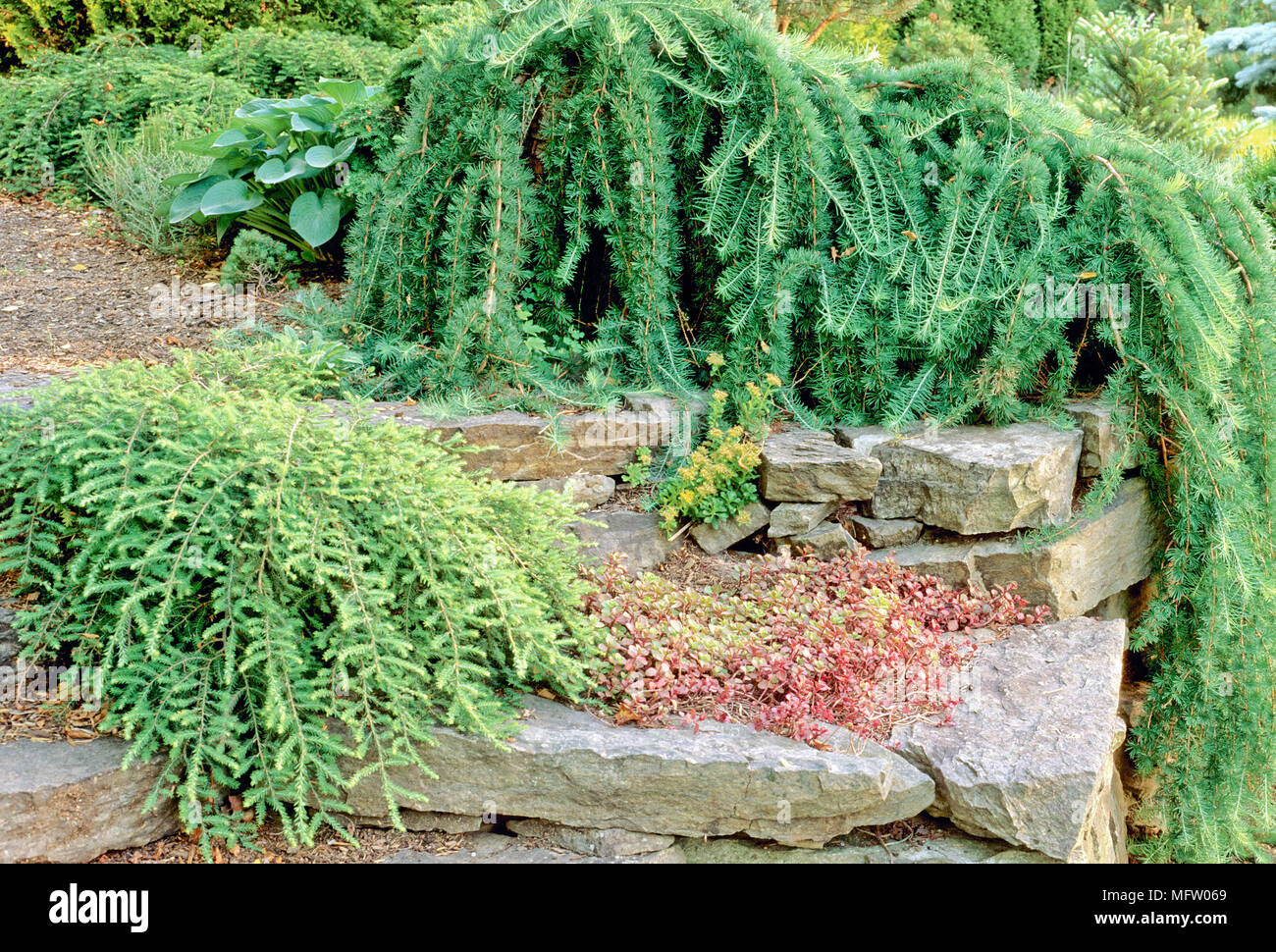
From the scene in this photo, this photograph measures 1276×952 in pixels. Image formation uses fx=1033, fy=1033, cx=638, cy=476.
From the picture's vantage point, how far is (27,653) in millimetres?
2848

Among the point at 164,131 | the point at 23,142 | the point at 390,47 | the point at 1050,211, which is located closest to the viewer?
the point at 1050,211

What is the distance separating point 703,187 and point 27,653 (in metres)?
2.88

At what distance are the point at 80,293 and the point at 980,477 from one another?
176 inches

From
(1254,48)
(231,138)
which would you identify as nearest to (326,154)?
(231,138)

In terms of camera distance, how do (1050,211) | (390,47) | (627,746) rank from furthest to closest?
1. (390,47)
2. (1050,211)
3. (627,746)

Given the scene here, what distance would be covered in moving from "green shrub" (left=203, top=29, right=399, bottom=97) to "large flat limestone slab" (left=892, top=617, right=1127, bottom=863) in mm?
5644

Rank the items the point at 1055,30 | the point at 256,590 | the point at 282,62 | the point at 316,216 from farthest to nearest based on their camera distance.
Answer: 1. the point at 1055,30
2. the point at 282,62
3. the point at 316,216
4. the point at 256,590

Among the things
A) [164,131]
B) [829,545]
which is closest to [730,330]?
[829,545]

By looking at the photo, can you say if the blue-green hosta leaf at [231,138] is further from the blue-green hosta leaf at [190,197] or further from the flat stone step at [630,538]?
the flat stone step at [630,538]

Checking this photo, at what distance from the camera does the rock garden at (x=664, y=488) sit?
289 centimetres

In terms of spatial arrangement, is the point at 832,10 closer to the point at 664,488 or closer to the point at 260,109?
the point at 260,109

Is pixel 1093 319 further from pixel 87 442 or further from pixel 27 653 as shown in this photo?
pixel 27 653

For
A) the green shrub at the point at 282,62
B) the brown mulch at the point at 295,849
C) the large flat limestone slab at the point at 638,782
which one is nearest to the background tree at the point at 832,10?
the green shrub at the point at 282,62

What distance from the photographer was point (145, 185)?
5855 millimetres
